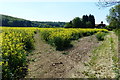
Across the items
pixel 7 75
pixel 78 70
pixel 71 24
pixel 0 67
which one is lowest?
pixel 78 70

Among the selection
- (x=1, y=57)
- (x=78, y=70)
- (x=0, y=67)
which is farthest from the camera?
(x=78, y=70)

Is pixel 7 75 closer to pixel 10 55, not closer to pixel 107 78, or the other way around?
pixel 10 55

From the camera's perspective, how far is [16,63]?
421 centimetres

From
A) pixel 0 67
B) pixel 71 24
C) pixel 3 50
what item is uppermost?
pixel 71 24

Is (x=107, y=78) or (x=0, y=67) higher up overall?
(x=0, y=67)

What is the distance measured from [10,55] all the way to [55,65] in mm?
2290

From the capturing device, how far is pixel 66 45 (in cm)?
1023

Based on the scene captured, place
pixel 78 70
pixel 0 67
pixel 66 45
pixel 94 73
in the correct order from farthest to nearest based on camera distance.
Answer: pixel 66 45, pixel 78 70, pixel 94 73, pixel 0 67

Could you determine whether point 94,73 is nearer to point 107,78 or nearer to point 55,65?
point 107,78

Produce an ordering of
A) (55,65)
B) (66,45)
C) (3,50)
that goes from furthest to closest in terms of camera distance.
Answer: (66,45)
(55,65)
(3,50)

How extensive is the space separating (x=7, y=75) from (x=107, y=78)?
3.39 meters

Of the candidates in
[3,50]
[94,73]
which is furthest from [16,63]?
[94,73]

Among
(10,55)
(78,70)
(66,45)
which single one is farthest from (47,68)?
(66,45)

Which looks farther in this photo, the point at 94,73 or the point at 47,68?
the point at 47,68
